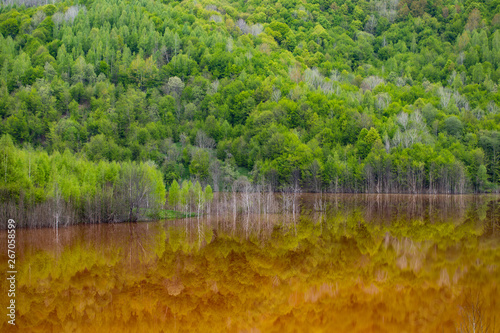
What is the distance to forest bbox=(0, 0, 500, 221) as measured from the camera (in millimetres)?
64188

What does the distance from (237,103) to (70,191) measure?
83.3 metres

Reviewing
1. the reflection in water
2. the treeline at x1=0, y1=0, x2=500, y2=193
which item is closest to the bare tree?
the treeline at x1=0, y1=0, x2=500, y2=193

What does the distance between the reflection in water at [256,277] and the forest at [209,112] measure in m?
15.2

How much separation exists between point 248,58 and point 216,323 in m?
137

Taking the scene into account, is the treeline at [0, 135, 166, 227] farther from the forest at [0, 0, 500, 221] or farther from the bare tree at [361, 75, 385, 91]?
the bare tree at [361, 75, 385, 91]

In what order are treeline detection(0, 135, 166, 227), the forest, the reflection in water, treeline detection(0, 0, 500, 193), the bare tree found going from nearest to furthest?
1. the reflection in water
2. treeline detection(0, 135, 166, 227)
3. the forest
4. treeline detection(0, 0, 500, 193)
5. the bare tree

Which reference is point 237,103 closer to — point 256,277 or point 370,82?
point 370,82

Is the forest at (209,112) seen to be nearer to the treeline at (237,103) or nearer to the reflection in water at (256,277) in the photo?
the treeline at (237,103)

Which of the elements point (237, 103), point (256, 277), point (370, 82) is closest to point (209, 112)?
point (237, 103)

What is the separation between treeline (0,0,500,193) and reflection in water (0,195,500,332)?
4912 cm

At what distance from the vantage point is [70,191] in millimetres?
50500

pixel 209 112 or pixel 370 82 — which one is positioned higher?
pixel 370 82

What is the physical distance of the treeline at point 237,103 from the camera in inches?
3979

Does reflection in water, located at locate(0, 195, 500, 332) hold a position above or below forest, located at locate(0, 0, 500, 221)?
below
